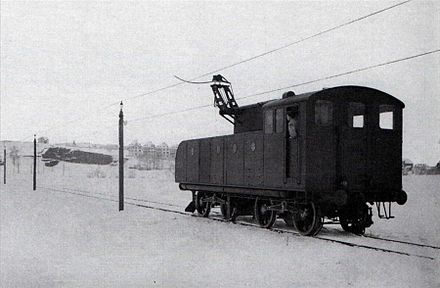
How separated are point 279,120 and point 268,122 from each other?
2.00 feet

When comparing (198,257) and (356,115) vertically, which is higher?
(356,115)

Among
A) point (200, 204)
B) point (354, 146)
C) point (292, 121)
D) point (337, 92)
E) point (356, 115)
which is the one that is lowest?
point (200, 204)

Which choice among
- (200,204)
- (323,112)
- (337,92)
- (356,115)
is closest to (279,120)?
(323,112)

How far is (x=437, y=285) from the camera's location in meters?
6.11

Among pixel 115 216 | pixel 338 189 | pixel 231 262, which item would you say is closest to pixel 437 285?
pixel 231 262

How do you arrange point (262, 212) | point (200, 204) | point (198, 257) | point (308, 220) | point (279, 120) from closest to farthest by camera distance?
point (198, 257) < point (308, 220) < point (279, 120) < point (262, 212) < point (200, 204)

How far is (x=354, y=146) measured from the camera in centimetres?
1338

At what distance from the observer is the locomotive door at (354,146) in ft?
43.3

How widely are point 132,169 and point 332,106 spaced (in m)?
63.5

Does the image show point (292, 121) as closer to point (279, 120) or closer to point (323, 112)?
point (279, 120)

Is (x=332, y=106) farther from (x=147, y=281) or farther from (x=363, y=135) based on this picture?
(x=147, y=281)

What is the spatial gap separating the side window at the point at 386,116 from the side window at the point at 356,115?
2.18ft

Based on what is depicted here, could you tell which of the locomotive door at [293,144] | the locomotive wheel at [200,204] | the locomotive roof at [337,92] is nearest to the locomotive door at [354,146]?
the locomotive roof at [337,92]

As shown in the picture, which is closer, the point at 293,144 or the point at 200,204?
the point at 293,144
